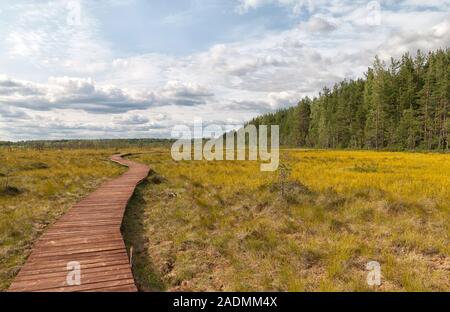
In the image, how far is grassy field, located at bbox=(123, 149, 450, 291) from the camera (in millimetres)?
6094

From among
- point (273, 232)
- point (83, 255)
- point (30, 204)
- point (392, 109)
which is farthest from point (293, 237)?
point (392, 109)

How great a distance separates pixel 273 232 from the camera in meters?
8.73

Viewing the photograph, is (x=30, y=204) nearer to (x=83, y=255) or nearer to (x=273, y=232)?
(x=83, y=255)

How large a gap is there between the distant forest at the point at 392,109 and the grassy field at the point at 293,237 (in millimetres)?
41852

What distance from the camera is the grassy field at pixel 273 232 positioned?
6.16m

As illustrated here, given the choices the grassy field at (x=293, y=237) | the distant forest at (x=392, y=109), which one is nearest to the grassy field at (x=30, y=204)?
the grassy field at (x=293, y=237)

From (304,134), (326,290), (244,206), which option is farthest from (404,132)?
(326,290)

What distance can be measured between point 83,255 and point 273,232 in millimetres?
4824

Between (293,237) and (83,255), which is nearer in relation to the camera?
(83,255)

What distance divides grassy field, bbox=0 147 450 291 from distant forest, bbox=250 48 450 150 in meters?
40.2

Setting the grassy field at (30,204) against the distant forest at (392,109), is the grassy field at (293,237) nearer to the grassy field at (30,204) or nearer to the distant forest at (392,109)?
the grassy field at (30,204)

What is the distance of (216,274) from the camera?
6426mm

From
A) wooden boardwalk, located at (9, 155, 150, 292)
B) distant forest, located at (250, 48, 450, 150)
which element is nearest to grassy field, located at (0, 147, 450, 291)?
wooden boardwalk, located at (9, 155, 150, 292)

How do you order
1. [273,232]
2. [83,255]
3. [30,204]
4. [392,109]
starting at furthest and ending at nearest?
[392,109] < [30,204] < [273,232] < [83,255]
